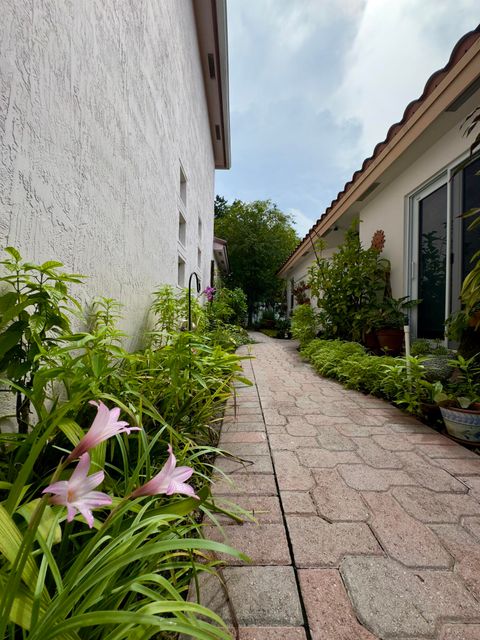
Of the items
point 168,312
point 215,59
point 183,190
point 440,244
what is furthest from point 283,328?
point 168,312

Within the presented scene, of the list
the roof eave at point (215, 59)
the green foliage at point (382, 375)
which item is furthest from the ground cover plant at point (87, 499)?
the roof eave at point (215, 59)

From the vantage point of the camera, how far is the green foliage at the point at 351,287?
4.73 metres

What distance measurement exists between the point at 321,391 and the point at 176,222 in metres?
2.71

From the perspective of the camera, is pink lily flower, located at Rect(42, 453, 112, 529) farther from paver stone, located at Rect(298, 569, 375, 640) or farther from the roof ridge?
the roof ridge

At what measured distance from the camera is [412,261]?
162 inches

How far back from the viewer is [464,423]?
187 centimetres

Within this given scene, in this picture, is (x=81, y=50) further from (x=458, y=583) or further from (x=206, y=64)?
(x=206, y=64)

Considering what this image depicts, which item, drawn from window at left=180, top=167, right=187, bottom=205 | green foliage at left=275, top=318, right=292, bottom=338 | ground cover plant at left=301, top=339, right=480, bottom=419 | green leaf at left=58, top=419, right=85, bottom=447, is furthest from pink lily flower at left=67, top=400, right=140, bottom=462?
green foliage at left=275, top=318, right=292, bottom=338

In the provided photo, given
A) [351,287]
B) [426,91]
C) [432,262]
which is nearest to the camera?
[426,91]

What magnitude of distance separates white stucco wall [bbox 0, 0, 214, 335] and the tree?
12.3m

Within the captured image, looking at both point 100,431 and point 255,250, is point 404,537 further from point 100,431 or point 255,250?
point 255,250

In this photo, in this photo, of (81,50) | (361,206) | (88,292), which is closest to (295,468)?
(88,292)

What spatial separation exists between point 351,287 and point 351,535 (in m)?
4.34

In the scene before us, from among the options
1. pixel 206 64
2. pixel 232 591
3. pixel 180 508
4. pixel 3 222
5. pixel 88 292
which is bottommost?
pixel 232 591
